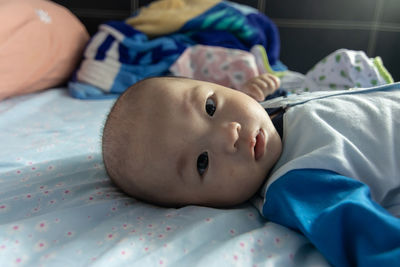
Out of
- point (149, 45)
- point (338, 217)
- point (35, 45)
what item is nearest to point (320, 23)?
point (149, 45)

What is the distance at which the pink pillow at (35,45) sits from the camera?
54.7 inches

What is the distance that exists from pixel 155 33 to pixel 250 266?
57.9 inches

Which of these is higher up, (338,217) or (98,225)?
(338,217)

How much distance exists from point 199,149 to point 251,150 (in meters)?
0.10

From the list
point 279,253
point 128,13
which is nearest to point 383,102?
point 279,253

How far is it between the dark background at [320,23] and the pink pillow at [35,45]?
391mm

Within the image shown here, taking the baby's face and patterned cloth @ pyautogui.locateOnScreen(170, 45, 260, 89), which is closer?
the baby's face

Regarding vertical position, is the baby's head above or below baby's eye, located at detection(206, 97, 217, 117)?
below

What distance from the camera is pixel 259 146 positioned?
726mm

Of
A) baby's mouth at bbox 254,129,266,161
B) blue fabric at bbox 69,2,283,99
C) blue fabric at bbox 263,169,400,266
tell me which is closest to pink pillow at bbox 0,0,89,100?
blue fabric at bbox 69,2,283,99

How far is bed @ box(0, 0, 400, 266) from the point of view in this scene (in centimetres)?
55

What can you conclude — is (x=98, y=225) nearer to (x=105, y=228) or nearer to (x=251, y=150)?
(x=105, y=228)

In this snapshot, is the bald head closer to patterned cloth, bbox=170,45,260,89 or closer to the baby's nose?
the baby's nose

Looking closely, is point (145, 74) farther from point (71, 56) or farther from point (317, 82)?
point (317, 82)
